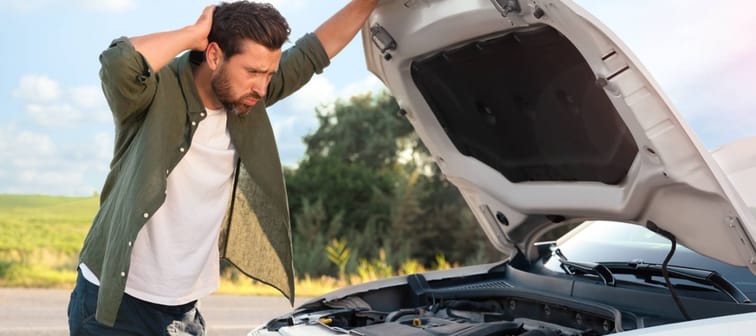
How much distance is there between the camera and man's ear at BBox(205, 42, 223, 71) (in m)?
3.02

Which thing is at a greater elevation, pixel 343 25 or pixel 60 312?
pixel 343 25

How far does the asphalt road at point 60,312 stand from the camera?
26.4 ft

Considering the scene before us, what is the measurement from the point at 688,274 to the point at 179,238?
5.96 feet

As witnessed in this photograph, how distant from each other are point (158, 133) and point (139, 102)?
13 cm

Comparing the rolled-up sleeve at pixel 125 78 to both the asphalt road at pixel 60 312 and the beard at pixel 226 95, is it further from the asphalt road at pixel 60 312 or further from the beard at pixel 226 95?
the asphalt road at pixel 60 312

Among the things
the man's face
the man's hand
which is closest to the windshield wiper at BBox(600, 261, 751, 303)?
the man's face

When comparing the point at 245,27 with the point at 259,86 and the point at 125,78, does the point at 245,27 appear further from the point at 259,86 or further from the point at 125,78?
the point at 125,78

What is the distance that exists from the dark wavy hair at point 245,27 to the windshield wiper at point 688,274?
1553 millimetres

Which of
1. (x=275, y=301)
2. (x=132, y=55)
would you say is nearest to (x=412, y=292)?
(x=132, y=55)

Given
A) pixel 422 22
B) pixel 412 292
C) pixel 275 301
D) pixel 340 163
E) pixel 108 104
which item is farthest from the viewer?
pixel 340 163

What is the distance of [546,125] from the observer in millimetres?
3404

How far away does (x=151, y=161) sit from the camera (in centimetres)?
295

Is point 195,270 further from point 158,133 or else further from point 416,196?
point 416,196

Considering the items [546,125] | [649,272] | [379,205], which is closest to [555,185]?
[546,125]
